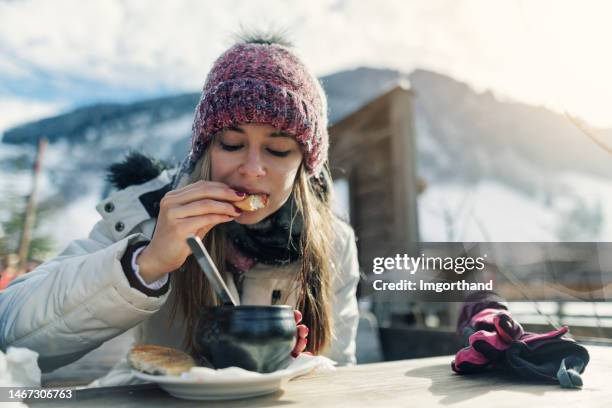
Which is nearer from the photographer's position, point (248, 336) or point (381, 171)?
point (248, 336)

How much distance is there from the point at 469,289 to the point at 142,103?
84.2 feet

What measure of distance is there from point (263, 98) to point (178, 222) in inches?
23.7

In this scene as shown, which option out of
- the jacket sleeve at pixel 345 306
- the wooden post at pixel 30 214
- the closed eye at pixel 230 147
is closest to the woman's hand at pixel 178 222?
the closed eye at pixel 230 147

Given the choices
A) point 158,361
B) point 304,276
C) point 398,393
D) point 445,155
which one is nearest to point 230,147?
point 304,276

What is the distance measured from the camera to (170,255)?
1.29 metres

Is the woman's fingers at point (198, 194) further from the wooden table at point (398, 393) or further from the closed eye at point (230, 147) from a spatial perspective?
the wooden table at point (398, 393)

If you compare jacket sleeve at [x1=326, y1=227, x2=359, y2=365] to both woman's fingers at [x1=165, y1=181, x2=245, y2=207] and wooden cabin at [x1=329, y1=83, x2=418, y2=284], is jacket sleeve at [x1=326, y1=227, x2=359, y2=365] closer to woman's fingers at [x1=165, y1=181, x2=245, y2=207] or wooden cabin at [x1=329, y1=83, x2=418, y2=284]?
woman's fingers at [x1=165, y1=181, x2=245, y2=207]

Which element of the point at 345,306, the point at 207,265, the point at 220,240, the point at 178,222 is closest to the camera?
the point at 207,265

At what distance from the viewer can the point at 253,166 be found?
1.56m

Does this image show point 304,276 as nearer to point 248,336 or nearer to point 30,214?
point 248,336

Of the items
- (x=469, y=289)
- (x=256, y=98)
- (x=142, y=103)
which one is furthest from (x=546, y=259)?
(x=142, y=103)

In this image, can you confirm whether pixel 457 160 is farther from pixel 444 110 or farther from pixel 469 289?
pixel 469 289

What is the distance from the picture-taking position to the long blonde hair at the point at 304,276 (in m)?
1.78

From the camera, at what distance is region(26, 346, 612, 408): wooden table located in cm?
100
